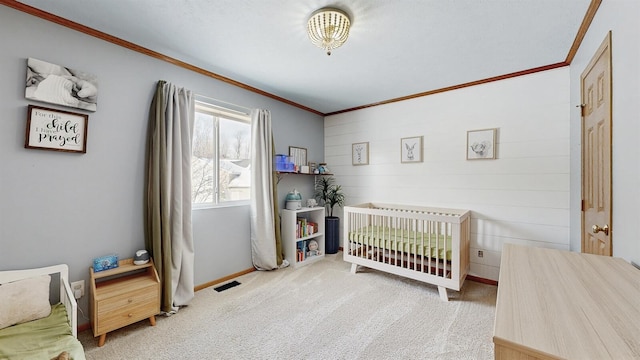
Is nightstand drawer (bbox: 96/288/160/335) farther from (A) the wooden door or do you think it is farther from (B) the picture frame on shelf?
(A) the wooden door

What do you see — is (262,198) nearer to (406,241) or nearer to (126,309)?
(126,309)

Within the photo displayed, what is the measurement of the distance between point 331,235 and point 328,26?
3.05 meters

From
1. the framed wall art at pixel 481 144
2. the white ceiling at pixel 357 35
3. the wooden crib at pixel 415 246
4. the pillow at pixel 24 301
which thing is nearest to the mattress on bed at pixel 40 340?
the pillow at pixel 24 301

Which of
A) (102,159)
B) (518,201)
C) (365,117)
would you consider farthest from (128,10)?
(518,201)

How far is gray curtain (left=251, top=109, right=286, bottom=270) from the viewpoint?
10.7ft

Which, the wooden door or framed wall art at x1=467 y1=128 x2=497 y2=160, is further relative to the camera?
framed wall art at x1=467 y1=128 x2=497 y2=160

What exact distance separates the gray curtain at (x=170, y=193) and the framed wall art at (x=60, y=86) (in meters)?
0.45

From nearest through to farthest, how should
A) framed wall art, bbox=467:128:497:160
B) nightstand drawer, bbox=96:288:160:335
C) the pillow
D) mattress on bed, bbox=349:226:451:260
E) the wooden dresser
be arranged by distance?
the wooden dresser → the pillow → nightstand drawer, bbox=96:288:160:335 → mattress on bed, bbox=349:226:451:260 → framed wall art, bbox=467:128:497:160

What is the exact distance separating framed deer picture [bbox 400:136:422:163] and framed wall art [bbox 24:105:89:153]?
3461mm

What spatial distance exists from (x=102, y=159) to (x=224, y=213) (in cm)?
128

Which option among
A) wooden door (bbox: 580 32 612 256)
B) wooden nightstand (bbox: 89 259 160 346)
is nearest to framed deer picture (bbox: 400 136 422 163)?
wooden door (bbox: 580 32 612 256)

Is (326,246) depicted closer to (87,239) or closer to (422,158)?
(422,158)

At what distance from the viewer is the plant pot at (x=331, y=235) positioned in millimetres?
4082

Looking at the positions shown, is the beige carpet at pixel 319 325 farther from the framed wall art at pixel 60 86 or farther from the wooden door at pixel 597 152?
the framed wall art at pixel 60 86
